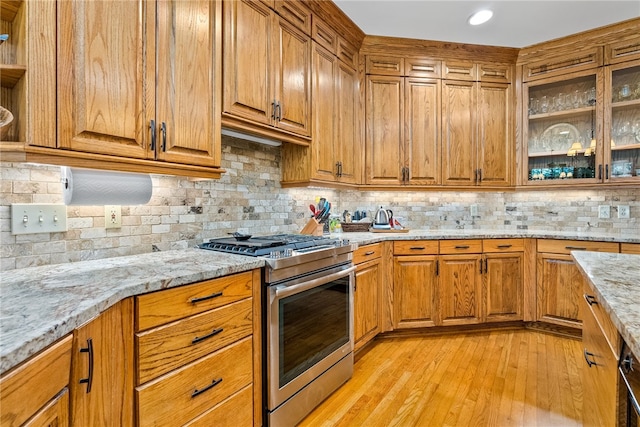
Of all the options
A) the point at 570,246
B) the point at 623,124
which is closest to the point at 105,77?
the point at 570,246

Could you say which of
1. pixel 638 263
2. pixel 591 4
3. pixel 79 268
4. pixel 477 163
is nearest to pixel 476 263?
pixel 477 163

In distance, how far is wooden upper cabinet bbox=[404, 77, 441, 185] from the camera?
313 centimetres

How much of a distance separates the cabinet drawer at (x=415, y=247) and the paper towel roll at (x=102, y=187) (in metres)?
1.91

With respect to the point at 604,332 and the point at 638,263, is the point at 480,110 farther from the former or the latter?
the point at 604,332

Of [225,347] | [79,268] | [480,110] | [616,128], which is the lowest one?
[225,347]

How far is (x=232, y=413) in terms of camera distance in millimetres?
1424

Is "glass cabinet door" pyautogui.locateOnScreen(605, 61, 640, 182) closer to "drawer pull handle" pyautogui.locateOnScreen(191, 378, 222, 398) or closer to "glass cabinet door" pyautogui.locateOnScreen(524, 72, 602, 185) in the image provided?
"glass cabinet door" pyautogui.locateOnScreen(524, 72, 602, 185)

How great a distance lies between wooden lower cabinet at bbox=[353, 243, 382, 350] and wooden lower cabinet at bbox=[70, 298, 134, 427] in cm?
150

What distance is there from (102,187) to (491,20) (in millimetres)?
3014

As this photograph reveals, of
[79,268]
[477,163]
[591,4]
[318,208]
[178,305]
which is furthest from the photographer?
[477,163]

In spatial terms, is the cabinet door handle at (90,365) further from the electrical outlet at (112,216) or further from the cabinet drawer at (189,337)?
the electrical outlet at (112,216)

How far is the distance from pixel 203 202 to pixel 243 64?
0.84m

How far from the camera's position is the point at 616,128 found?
9.59 ft

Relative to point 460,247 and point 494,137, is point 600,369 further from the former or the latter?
point 494,137
